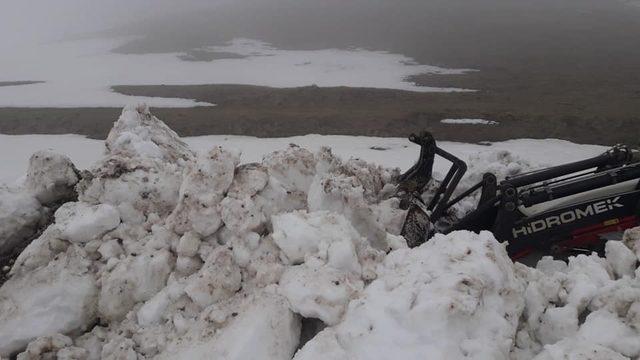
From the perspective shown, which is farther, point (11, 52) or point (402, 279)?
point (11, 52)

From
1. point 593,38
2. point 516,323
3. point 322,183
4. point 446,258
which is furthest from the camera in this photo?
point 593,38

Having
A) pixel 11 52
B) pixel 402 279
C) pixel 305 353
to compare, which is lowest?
pixel 11 52

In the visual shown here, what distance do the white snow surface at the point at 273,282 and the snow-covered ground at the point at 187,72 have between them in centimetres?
1627

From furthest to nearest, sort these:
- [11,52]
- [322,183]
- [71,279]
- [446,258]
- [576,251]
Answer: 1. [11,52]
2. [576,251]
3. [322,183]
4. [71,279]
5. [446,258]

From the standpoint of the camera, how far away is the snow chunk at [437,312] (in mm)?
3650

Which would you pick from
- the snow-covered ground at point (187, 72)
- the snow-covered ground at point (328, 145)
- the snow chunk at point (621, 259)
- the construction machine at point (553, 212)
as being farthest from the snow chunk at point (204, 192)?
the snow-covered ground at point (187, 72)

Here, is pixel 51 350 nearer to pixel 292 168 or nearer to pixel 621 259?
pixel 292 168

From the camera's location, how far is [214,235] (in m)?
5.31

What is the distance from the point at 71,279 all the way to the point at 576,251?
577 cm

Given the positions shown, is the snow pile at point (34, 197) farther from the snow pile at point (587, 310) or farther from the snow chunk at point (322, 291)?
the snow pile at point (587, 310)

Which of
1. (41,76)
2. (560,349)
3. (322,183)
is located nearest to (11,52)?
(41,76)

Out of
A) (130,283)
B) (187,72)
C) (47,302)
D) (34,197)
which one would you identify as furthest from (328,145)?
(187,72)

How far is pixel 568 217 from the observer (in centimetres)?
609

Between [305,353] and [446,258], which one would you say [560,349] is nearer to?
[446,258]
